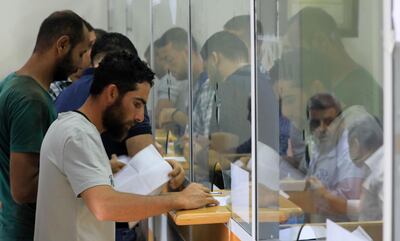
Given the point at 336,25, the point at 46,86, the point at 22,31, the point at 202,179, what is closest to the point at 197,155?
the point at 202,179

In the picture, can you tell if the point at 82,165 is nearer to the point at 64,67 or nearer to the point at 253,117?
the point at 253,117

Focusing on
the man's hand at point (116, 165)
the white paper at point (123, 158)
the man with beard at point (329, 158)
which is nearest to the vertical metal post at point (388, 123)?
the man with beard at point (329, 158)

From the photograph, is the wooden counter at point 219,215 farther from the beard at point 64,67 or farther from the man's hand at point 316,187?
the beard at point 64,67

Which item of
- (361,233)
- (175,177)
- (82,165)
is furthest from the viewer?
(175,177)

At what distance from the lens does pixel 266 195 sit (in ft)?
6.11

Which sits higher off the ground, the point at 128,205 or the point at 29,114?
the point at 29,114

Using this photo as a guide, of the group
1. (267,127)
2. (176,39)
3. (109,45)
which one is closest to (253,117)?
(267,127)

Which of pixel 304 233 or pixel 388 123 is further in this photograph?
pixel 304 233

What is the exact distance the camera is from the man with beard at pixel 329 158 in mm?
1438

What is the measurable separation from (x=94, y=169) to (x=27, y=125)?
506 mm

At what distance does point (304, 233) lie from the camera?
1664 mm

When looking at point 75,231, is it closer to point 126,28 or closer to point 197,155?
point 197,155

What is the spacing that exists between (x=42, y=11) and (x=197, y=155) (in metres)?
2.98

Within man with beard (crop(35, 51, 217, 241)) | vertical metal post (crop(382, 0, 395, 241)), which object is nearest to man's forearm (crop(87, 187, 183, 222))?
man with beard (crop(35, 51, 217, 241))
